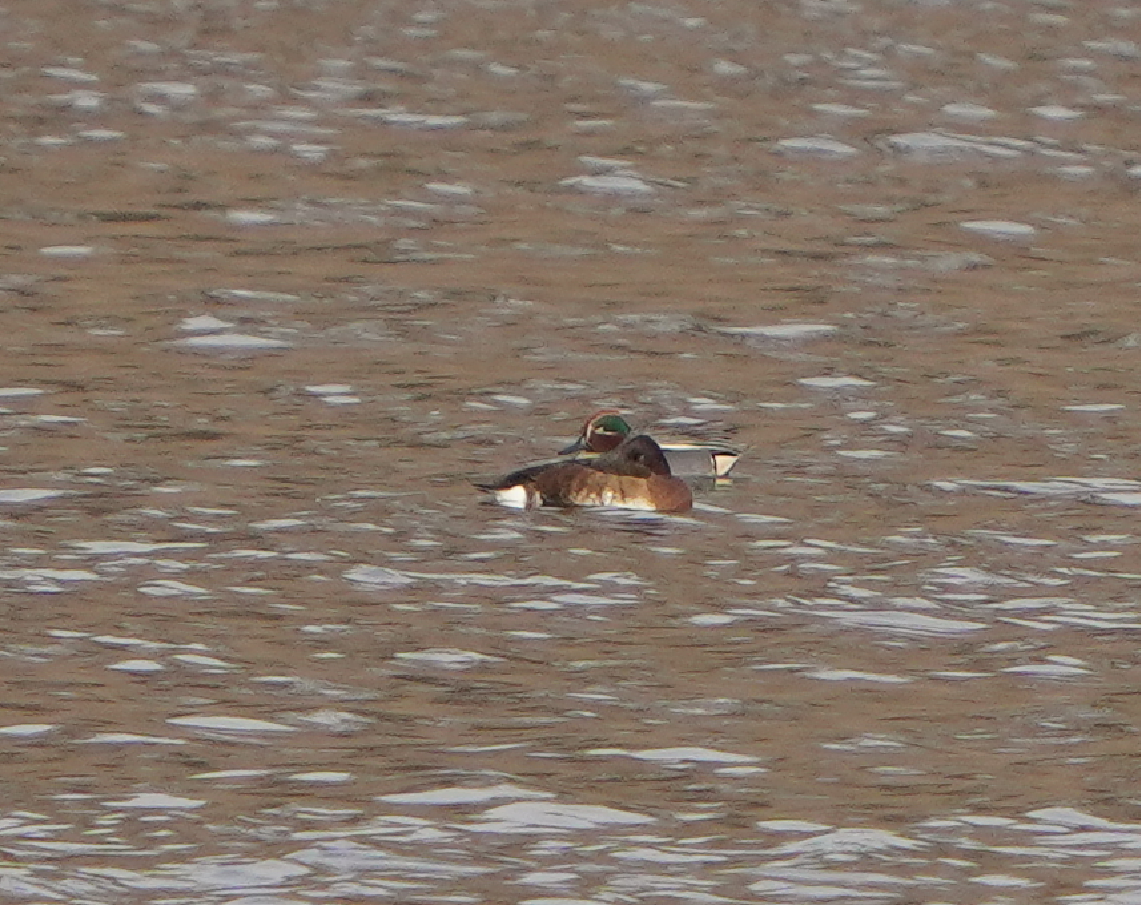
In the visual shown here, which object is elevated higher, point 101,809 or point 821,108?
point 821,108

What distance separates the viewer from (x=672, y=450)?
1417 centimetres

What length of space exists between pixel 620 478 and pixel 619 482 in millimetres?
25

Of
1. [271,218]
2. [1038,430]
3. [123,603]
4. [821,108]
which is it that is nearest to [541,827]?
[123,603]

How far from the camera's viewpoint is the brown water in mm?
9438

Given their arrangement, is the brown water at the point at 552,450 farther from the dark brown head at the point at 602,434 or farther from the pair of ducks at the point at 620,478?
the dark brown head at the point at 602,434

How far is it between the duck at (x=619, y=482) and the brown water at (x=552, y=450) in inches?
5.1

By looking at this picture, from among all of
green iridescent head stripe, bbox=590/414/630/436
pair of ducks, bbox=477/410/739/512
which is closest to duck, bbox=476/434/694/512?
pair of ducks, bbox=477/410/739/512

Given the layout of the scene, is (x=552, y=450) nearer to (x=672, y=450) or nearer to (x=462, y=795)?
(x=672, y=450)

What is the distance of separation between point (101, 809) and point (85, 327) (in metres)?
8.54

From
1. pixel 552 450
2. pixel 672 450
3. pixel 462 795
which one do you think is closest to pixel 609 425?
pixel 672 450

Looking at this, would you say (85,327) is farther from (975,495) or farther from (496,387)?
(975,495)

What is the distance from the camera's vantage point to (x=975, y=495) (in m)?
14.1

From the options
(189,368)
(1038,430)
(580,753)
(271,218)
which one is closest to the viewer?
(580,753)

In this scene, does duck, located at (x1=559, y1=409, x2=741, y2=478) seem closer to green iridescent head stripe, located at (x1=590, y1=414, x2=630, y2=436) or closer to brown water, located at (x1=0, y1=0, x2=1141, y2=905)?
green iridescent head stripe, located at (x1=590, y1=414, x2=630, y2=436)
